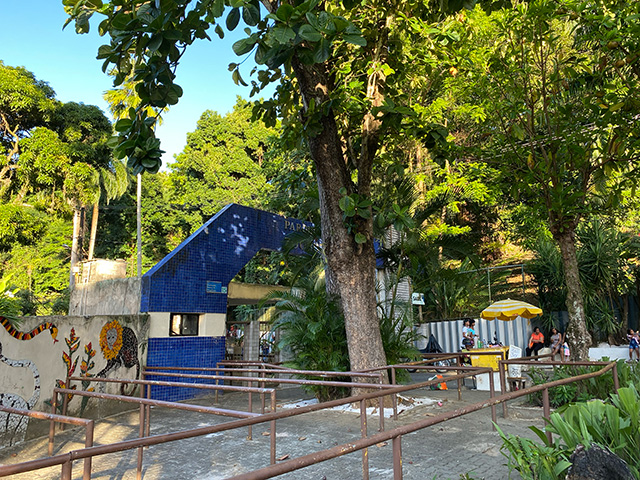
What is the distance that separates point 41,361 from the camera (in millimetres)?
7664

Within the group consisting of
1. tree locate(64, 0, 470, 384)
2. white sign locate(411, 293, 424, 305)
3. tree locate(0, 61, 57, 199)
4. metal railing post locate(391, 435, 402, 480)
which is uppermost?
tree locate(0, 61, 57, 199)

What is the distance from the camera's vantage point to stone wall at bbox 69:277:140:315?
34.9 feet

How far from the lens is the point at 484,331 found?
18.4 m

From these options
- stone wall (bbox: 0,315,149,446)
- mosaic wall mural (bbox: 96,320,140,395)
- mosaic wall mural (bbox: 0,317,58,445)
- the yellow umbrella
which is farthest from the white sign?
mosaic wall mural (bbox: 0,317,58,445)

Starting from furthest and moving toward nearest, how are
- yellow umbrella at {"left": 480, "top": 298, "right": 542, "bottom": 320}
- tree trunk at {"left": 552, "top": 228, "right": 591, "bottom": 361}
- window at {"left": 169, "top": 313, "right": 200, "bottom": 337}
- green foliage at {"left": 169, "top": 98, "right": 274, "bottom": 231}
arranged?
green foliage at {"left": 169, "top": 98, "right": 274, "bottom": 231} < yellow umbrella at {"left": 480, "top": 298, "right": 542, "bottom": 320} < window at {"left": 169, "top": 313, "right": 200, "bottom": 337} < tree trunk at {"left": 552, "top": 228, "right": 591, "bottom": 361}

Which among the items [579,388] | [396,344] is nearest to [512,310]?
[396,344]

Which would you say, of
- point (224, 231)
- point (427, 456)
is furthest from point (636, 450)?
point (224, 231)

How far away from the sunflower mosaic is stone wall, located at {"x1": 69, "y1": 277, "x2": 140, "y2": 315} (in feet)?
3.25

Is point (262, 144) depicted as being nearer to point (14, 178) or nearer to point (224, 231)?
point (14, 178)

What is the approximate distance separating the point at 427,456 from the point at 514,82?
7.90 m

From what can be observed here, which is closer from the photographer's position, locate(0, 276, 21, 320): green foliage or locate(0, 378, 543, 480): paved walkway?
locate(0, 378, 543, 480): paved walkway

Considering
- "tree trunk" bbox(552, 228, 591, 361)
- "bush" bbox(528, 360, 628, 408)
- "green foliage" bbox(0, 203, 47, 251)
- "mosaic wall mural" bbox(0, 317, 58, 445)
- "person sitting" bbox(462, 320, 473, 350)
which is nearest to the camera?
"mosaic wall mural" bbox(0, 317, 58, 445)

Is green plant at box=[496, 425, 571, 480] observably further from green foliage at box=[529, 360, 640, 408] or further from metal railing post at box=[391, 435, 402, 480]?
green foliage at box=[529, 360, 640, 408]

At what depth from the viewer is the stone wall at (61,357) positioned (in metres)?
7.05
